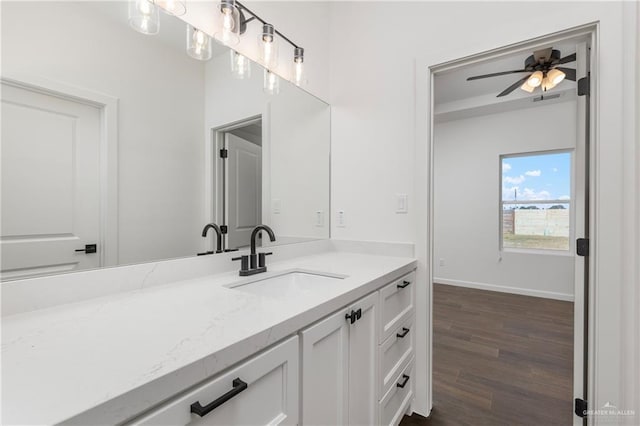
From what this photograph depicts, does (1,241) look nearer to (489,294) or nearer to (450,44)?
(450,44)

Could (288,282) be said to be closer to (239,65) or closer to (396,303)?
(396,303)

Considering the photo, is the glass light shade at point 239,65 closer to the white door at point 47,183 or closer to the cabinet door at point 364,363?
the white door at point 47,183

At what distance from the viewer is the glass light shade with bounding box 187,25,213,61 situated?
1226 millimetres

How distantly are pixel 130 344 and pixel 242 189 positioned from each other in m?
1.01

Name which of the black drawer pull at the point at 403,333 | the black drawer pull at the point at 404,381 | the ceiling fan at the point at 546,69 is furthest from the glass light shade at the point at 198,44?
the ceiling fan at the point at 546,69

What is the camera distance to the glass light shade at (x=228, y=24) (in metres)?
1.31

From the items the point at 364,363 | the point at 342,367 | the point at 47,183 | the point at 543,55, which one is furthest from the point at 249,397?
the point at 543,55

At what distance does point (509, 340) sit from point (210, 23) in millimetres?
3281

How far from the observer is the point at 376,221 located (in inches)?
74.5

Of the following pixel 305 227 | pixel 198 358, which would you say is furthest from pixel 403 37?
pixel 198 358

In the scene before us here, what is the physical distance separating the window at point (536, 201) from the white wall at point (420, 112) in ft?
10.4

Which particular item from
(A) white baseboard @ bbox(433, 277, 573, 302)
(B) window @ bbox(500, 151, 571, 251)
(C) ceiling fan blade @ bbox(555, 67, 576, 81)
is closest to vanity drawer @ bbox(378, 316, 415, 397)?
(C) ceiling fan blade @ bbox(555, 67, 576, 81)

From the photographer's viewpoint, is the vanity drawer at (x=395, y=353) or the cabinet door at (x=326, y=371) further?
the vanity drawer at (x=395, y=353)

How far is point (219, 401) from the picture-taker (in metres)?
0.57
